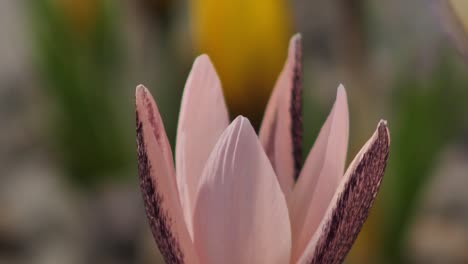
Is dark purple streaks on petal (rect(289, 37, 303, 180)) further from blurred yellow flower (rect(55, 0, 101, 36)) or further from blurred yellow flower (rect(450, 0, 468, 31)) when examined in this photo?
blurred yellow flower (rect(55, 0, 101, 36))

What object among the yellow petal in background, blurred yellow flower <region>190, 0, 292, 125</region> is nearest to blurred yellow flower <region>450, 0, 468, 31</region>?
the yellow petal in background

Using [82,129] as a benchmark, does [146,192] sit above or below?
above

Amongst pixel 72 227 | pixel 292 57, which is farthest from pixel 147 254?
pixel 292 57

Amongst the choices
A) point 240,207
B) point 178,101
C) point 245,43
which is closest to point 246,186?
point 240,207

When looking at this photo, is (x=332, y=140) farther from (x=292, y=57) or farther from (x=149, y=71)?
(x=149, y=71)

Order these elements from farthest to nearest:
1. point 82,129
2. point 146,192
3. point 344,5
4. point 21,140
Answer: point 21,140 → point 82,129 → point 344,5 → point 146,192
